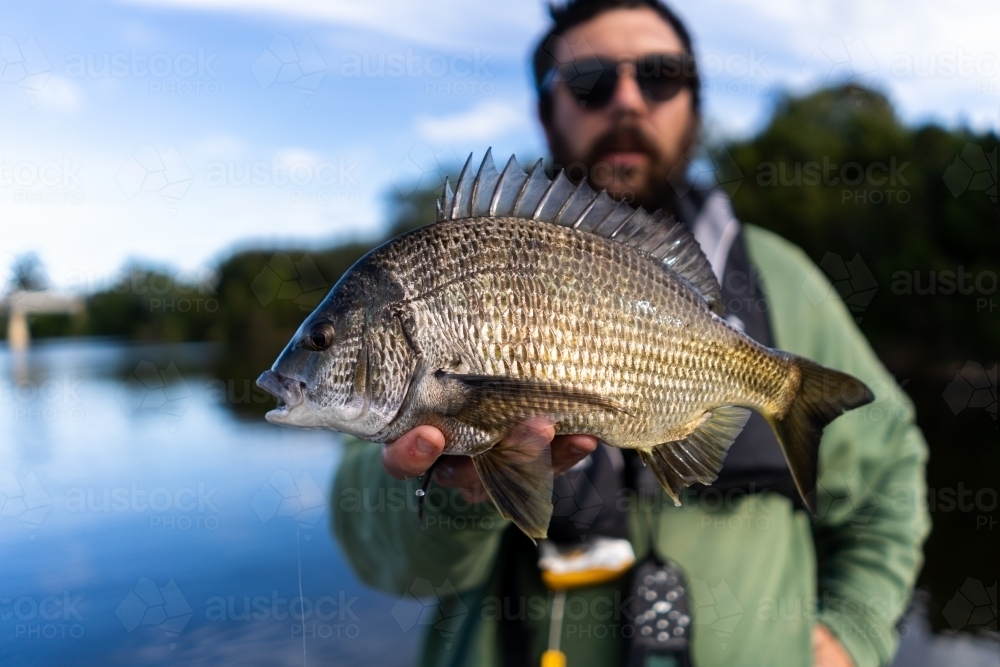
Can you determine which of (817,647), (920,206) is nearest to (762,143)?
(920,206)

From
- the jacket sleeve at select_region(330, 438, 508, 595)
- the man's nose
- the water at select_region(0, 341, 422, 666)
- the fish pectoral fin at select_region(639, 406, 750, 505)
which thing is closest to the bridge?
the water at select_region(0, 341, 422, 666)

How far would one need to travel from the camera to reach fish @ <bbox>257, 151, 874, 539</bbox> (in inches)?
62.9

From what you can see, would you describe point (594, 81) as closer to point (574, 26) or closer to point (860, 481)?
point (574, 26)

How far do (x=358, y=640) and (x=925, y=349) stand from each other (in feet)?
53.7

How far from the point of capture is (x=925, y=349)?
59.2ft

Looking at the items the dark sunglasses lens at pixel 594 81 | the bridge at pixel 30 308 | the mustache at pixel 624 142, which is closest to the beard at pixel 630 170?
the mustache at pixel 624 142

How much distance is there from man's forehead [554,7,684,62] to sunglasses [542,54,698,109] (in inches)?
1.4

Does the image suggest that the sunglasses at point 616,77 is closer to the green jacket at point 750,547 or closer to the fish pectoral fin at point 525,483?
the green jacket at point 750,547

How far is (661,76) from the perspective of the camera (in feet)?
9.69

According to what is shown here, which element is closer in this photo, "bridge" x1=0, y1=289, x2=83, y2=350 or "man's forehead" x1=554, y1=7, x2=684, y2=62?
"man's forehead" x1=554, y1=7, x2=684, y2=62

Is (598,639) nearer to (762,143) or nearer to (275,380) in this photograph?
(275,380)

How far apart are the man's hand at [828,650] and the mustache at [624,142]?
6.07ft

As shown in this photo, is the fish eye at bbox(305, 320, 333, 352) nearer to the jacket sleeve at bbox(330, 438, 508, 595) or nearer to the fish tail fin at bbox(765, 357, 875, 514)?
the jacket sleeve at bbox(330, 438, 508, 595)

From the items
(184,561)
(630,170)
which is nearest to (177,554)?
(184,561)
